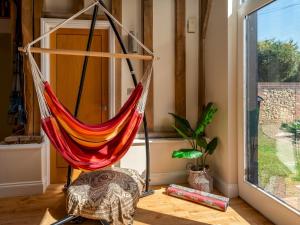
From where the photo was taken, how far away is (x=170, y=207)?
2.82m

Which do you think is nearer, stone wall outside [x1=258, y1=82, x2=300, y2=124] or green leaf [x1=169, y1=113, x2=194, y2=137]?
stone wall outside [x1=258, y1=82, x2=300, y2=124]

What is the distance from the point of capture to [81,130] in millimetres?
2412

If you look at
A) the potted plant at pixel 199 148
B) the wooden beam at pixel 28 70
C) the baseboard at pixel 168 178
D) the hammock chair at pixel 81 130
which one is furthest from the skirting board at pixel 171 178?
the wooden beam at pixel 28 70

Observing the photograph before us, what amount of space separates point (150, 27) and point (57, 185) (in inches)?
94.2

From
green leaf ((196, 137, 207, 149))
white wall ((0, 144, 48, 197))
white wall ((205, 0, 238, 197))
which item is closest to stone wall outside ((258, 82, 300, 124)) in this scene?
white wall ((205, 0, 238, 197))

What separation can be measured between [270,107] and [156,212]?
59.2 inches

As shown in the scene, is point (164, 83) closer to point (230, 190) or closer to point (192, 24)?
point (192, 24)

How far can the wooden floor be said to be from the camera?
251cm

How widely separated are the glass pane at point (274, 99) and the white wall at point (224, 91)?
18 centimetres

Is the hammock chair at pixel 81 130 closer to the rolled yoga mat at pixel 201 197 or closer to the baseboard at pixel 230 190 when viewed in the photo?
the rolled yoga mat at pixel 201 197

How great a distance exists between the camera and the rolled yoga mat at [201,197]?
276 centimetres

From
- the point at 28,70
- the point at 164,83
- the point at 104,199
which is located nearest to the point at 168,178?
Result: the point at 164,83

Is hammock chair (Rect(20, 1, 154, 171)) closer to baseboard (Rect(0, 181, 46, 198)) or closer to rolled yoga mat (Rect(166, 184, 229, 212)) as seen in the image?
rolled yoga mat (Rect(166, 184, 229, 212))

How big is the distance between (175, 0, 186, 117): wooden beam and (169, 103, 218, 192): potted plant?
26cm
